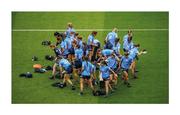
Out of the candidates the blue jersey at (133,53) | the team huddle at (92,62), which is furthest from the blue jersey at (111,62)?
the blue jersey at (133,53)

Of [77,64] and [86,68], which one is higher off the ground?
[77,64]

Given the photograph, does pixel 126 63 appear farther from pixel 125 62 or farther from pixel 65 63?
pixel 65 63

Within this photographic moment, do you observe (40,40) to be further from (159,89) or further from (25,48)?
(159,89)

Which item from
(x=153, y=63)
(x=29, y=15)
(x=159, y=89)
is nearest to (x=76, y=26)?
(x=29, y=15)

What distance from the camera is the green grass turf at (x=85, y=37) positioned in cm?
2056

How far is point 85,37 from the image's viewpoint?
82.1 ft

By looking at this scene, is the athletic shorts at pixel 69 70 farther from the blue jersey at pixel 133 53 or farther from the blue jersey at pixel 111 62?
the blue jersey at pixel 133 53

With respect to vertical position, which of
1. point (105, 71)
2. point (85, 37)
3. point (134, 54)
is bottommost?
point (105, 71)

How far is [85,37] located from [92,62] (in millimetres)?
Result: 3539

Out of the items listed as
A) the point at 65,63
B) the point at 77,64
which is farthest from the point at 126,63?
the point at 65,63

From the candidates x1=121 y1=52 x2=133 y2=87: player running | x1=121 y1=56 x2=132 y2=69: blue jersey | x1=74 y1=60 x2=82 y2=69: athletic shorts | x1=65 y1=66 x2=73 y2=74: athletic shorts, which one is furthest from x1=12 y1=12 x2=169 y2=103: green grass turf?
x1=74 y1=60 x2=82 y2=69: athletic shorts

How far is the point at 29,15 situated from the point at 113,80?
26.4ft

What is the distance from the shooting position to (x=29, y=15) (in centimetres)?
2739

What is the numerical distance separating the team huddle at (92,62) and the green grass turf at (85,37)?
34cm
